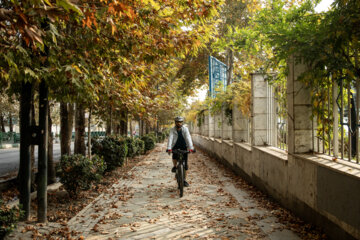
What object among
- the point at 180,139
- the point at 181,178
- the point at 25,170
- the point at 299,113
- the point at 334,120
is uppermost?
the point at 299,113

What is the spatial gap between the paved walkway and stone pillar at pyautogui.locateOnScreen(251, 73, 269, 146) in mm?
1529

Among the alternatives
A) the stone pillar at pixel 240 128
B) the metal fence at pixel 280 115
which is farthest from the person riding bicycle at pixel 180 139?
the stone pillar at pixel 240 128

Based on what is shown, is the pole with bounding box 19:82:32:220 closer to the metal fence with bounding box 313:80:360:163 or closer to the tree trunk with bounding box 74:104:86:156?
the metal fence with bounding box 313:80:360:163

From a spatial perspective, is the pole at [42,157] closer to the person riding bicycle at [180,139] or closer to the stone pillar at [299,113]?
the person riding bicycle at [180,139]

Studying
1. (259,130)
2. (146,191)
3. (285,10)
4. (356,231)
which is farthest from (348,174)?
(146,191)

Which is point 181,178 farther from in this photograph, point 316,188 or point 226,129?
point 226,129

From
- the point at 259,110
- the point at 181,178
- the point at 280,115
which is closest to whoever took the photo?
the point at 280,115

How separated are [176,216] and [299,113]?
295 cm

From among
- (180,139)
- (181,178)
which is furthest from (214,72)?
(181,178)

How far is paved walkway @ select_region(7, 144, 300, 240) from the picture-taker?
15.7 feet

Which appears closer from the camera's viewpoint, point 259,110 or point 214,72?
point 259,110

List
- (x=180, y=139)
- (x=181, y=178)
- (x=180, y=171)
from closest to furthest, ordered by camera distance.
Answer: (x=181, y=178), (x=180, y=171), (x=180, y=139)

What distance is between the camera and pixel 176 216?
227 inches

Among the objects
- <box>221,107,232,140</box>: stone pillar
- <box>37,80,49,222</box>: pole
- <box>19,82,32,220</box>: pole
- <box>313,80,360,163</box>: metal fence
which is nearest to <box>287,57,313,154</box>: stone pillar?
<box>313,80,360,163</box>: metal fence
